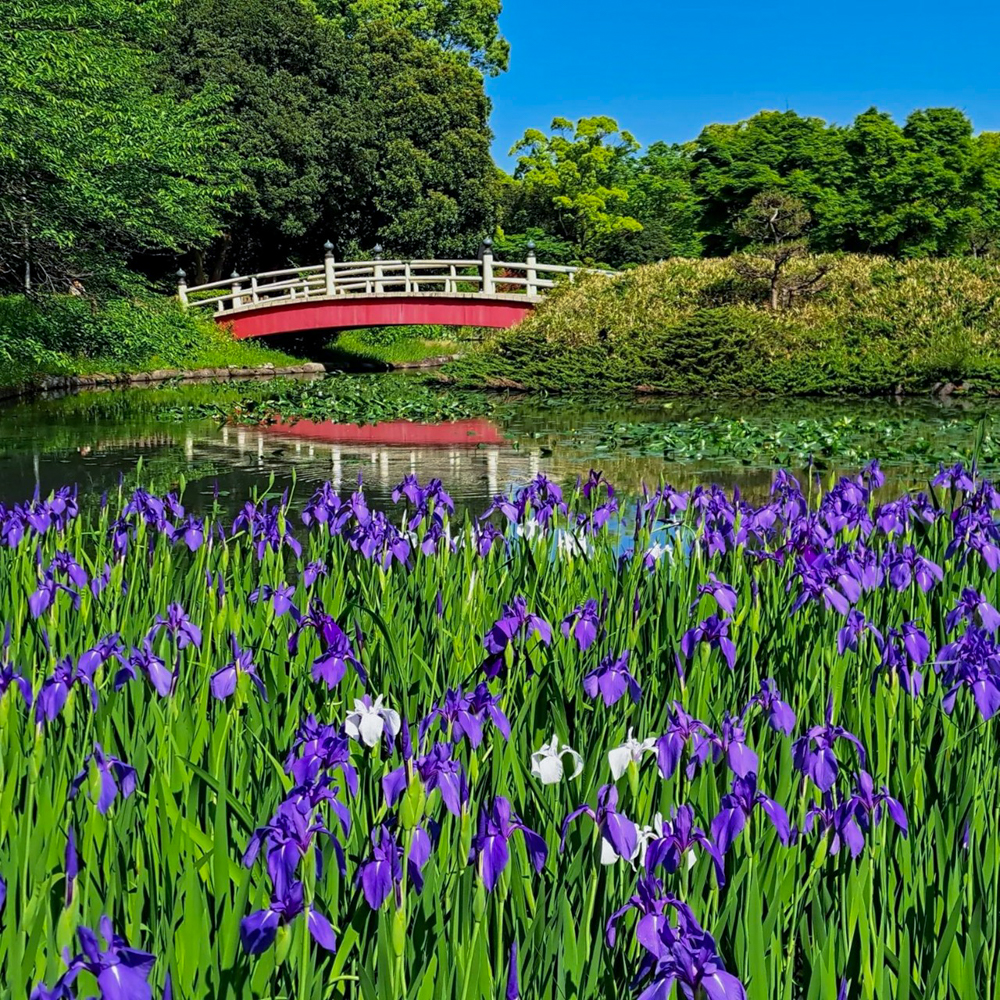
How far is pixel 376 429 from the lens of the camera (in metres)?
14.3

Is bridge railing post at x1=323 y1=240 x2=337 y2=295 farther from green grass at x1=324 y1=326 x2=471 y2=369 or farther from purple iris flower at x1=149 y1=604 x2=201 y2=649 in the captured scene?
purple iris flower at x1=149 y1=604 x2=201 y2=649

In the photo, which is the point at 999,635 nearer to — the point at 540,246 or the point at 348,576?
the point at 348,576

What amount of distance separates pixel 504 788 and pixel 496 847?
0.50m

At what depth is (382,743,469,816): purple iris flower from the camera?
5.22 ft

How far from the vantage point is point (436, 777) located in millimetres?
1632

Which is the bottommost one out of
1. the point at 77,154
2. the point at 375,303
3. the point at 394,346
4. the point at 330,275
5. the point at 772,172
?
the point at 394,346

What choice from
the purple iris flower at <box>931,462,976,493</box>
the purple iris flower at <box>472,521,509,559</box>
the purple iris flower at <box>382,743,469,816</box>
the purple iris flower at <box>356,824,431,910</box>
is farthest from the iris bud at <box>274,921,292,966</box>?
the purple iris flower at <box>931,462,976,493</box>

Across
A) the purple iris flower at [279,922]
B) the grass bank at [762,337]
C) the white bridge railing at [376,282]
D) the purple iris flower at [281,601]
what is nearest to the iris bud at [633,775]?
the purple iris flower at [279,922]

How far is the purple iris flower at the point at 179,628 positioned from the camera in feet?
8.29

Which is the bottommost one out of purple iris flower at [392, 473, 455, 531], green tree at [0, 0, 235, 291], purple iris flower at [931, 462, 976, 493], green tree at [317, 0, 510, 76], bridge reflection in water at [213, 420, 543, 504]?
bridge reflection in water at [213, 420, 543, 504]

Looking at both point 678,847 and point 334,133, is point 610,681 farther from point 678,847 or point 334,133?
point 334,133

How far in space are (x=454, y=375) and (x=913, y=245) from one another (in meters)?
20.1

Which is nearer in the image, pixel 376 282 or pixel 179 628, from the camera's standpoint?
pixel 179 628

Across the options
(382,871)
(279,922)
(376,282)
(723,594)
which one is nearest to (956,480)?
(723,594)
